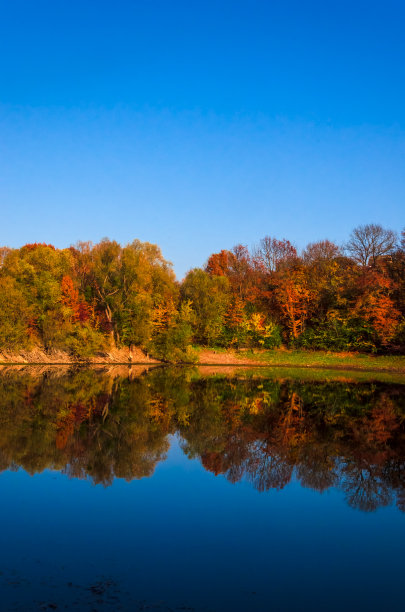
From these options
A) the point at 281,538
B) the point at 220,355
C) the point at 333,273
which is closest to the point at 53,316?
the point at 220,355

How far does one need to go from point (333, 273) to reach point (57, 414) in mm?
38920

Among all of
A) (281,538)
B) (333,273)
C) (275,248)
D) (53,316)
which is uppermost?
(275,248)

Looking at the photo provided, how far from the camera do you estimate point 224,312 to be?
171 feet

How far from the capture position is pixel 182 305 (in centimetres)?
4859

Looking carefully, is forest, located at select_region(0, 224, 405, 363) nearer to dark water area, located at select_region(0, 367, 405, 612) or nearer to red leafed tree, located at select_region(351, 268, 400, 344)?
red leafed tree, located at select_region(351, 268, 400, 344)

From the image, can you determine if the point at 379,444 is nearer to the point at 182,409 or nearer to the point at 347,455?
the point at 347,455

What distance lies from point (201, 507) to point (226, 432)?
7077 mm

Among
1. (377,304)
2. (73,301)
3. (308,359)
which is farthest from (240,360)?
(73,301)

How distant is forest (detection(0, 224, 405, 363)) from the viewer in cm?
4534

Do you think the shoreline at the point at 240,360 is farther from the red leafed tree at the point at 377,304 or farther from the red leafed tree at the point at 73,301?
the red leafed tree at the point at 73,301

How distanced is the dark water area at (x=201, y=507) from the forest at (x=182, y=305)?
22750 mm

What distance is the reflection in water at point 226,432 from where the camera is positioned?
13789 mm

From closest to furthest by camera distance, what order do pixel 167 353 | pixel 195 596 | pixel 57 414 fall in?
pixel 195 596, pixel 57 414, pixel 167 353

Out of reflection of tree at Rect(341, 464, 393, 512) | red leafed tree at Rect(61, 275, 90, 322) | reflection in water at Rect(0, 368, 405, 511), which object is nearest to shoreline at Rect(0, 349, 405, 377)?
red leafed tree at Rect(61, 275, 90, 322)
